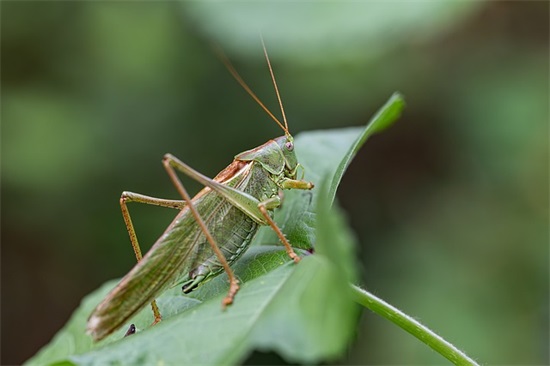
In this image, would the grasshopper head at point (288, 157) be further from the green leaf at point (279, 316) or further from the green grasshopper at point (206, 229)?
the green leaf at point (279, 316)

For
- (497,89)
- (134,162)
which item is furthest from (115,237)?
(497,89)

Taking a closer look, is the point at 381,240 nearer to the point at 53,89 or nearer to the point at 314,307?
the point at 53,89

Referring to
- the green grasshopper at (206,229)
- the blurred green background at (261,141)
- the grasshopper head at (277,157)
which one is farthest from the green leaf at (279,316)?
the blurred green background at (261,141)

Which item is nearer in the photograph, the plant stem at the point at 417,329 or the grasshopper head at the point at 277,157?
the plant stem at the point at 417,329

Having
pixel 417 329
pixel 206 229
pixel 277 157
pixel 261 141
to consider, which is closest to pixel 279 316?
pixel 417 329

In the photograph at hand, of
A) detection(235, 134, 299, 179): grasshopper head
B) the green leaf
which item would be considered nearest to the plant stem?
the green leaf
